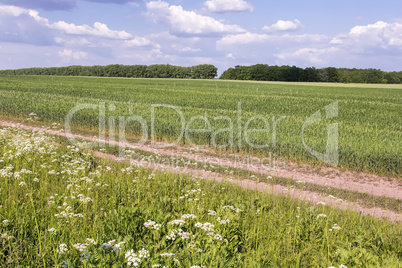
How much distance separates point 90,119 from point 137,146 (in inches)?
223

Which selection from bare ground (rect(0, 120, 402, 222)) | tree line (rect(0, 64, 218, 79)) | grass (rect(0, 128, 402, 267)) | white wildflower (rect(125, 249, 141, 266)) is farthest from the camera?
tree line (rect(0, 64, 218, 79))

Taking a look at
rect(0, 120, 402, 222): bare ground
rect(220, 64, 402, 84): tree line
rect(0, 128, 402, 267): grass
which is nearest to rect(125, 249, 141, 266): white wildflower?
rect(0, 128, 402, 267): grass

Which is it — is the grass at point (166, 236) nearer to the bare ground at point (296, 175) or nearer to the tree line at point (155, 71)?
the bare ground at point (296, 175)

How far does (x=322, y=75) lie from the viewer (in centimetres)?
10556

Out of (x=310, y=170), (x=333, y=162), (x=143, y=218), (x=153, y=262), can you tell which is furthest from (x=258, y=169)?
(x=153, y=262)

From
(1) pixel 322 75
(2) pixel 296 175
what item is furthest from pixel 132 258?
(1) pixel 322 75

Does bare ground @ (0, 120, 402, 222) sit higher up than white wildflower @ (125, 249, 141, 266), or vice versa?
white wildflower @ (125, 249, 141, 266)

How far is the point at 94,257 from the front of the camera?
428cm

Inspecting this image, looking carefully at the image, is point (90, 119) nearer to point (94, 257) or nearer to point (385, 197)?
point (385, 197)

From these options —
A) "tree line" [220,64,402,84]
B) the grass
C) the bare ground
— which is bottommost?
the bare ground

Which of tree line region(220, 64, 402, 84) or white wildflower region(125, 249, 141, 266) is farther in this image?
tree line region(220, 64, 402, 84)

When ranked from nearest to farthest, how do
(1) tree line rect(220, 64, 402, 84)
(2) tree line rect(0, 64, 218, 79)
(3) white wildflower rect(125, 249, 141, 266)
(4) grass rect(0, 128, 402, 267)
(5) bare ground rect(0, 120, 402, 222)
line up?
(3) white wildflower rect(125, 249, 141, 266), (4) grass rect(0, 128, 402, 267), (5) bare ground rect(0, 120, 402, 222), (1) tree line rect(220, 64, 402, 84), (2) tree line rect(0, 64, 218, 79)

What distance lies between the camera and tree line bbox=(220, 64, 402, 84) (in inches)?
4021

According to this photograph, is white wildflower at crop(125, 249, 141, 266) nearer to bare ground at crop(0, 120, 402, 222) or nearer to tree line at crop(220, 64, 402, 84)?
bare ground at crop(0, 120, 402, 222)
